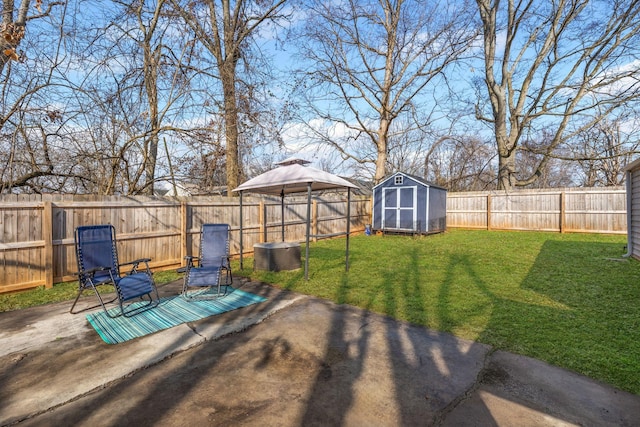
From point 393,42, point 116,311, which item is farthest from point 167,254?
point 393,42

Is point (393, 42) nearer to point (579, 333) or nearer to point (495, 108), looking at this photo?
point (495, 108)

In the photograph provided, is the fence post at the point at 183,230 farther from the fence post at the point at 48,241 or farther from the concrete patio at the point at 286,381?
the concrete patio at the point at 286,381

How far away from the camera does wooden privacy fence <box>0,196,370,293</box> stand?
5102mm

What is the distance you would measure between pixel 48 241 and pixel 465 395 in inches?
258

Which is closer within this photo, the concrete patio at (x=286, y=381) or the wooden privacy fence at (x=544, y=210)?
the concrete patio at (x=286, y=381)

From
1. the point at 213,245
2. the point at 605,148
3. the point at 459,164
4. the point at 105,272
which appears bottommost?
the point at 105,272

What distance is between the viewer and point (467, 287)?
17.2ft

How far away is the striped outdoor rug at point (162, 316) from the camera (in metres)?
3.49

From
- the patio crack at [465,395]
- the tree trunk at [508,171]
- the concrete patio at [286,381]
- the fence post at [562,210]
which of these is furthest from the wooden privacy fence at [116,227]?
the tree trunk at [508,171]

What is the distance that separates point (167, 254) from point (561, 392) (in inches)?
280

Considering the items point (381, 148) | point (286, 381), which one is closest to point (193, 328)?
point (286, 381)

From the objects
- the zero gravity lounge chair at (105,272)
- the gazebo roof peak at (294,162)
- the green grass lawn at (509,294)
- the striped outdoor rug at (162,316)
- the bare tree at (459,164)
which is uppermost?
the bare tree at (459,164)

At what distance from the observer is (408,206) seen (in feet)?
41.8

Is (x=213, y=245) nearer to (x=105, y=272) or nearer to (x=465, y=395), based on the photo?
(x=105, y=272)
